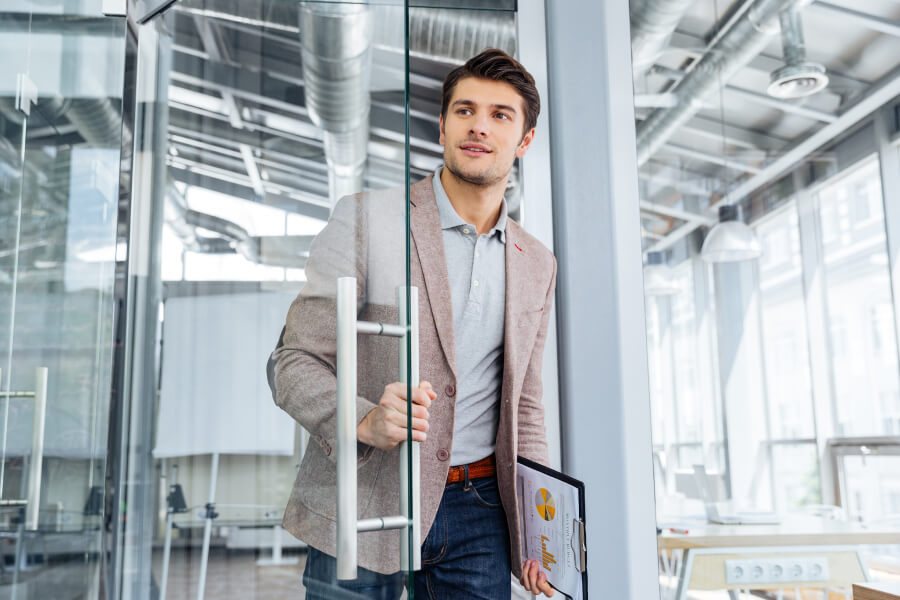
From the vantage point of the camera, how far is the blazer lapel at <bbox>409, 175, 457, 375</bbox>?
150 cm

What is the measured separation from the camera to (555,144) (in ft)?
6.84

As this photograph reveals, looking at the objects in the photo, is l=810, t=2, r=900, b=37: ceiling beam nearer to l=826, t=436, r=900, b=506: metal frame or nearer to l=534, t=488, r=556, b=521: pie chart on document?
l=826, t=436, r=900, b=506: metal frame

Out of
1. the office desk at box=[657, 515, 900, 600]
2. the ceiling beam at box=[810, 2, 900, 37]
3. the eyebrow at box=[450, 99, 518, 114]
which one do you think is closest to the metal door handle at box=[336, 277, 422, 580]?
the eyebrow at box=[450, 99, 518, 114]

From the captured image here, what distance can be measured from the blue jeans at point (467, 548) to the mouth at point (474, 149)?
70cm

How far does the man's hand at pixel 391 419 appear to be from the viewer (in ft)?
3.47

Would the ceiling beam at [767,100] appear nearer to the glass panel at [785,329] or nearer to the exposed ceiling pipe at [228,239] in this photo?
the glass panel at [785,329]

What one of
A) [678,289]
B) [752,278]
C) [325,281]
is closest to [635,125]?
[678,289]

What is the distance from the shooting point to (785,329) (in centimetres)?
296

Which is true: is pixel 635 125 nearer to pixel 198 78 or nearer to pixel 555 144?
pixel 555 144

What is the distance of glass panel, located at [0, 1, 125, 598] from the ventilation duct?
2141 millimetres

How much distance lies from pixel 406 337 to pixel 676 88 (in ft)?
5.26

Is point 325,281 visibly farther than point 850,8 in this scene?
No

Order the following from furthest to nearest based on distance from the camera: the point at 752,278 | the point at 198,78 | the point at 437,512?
the point at 752,278 → the point at 437,512 → the point at 198,78

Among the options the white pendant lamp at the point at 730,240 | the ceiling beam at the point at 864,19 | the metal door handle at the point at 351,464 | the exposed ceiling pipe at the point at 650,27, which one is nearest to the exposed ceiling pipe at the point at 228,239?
the metal door handle at the point at 351,464
